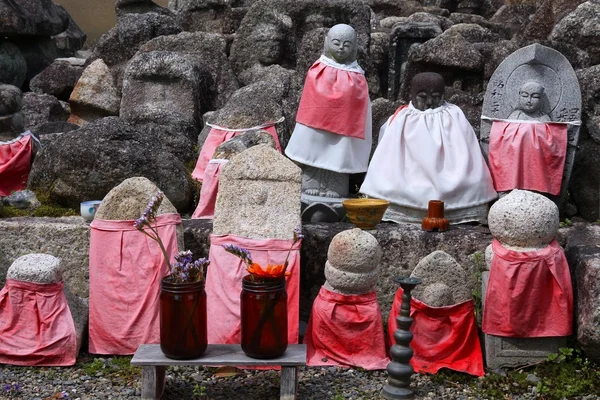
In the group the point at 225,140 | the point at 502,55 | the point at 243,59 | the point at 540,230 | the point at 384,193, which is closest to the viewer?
the point at 540,230

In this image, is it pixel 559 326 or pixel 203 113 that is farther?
pixel 203 113

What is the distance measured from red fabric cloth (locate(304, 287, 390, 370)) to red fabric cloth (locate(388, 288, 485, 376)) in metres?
0.12

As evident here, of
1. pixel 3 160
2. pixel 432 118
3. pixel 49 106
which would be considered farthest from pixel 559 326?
pixel 49 106

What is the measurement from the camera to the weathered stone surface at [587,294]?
434 centimetres

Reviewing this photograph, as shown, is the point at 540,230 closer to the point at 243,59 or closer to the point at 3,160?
the point at 3,160

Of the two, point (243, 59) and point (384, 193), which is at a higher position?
point (243, 59)

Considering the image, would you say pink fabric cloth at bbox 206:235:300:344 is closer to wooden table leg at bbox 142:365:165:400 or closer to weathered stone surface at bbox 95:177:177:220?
weathered stone surface at bbox 95:177:177:220

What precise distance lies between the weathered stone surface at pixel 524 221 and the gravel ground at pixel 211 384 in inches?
29.7

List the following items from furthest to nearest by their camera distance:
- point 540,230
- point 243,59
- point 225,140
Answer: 1. point 243,59
2. point 225,140
3. point 540,230

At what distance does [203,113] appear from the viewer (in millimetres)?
8758

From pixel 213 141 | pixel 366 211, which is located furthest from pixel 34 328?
pixel 213 141

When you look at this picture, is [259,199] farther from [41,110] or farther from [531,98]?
[41,110]

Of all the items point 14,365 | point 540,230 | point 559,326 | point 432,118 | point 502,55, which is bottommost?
point 14,365

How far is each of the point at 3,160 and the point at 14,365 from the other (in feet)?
7.98
